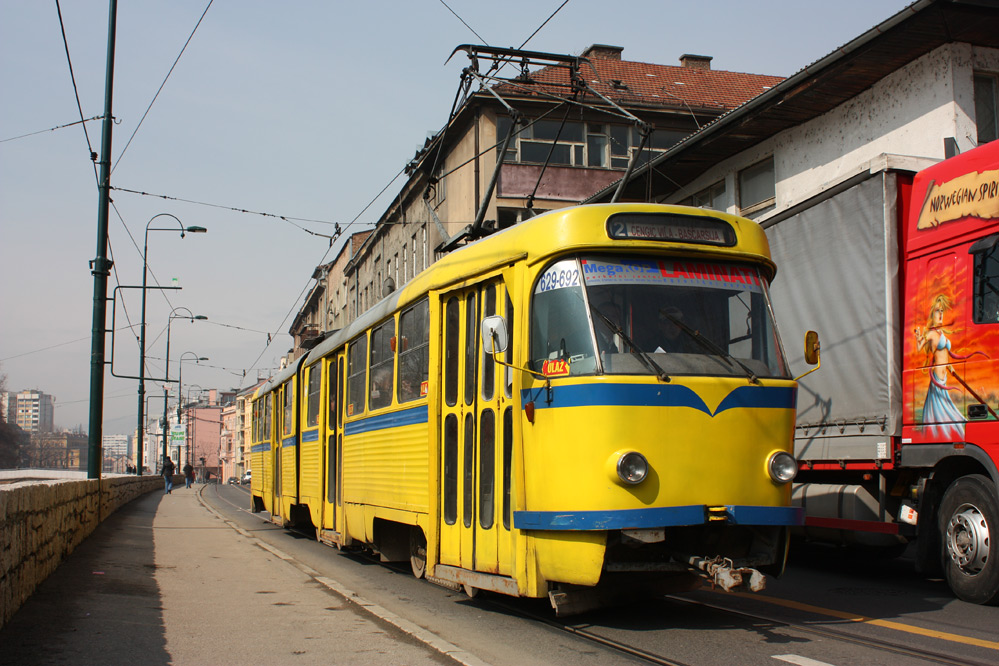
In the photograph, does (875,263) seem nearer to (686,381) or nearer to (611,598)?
(686,381)

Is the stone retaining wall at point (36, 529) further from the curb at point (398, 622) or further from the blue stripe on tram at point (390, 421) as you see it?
the blue stripe on tram at point (390, 421)

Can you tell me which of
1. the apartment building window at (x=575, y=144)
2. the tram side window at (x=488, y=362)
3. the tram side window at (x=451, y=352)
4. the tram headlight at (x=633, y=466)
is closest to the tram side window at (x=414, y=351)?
the tram side window at (x=451, y=352)

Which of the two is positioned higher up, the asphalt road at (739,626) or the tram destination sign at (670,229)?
the tram destination sign at (670,229)

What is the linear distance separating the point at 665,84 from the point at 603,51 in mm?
3965

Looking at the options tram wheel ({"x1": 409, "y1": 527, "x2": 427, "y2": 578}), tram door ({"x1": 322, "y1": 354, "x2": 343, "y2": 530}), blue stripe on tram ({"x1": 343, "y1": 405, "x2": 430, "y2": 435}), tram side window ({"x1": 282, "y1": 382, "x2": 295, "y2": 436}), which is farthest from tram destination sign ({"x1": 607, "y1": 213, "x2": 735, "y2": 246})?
tram side window ({"x1": 282, "y1": 382, "x2": 295, "y2": 436})

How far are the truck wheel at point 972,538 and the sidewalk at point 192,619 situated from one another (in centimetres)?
453

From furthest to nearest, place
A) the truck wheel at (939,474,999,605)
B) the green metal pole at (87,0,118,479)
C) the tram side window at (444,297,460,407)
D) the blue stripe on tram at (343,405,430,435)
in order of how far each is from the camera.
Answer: the green metal pole at (87,0,118,479) < the blue stripe on tram at (343,405,430,435) < the tram side window at (444,297,460,407) < the truck wheel at (939,474,999,605)

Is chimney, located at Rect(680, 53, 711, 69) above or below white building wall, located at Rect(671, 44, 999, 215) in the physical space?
above

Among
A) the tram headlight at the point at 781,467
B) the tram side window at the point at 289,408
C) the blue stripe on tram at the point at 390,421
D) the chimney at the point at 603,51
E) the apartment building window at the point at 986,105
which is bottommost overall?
the tram headlight at the point at 781,467

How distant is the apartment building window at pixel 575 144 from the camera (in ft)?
102

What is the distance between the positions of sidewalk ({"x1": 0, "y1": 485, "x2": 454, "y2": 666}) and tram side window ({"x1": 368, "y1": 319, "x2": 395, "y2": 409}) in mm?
1992

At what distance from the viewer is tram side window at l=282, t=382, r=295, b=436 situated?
53.1 ft

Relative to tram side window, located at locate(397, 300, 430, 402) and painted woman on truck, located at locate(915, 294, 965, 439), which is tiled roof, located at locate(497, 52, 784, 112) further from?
painted woman on truck, located at locate(915, 294, 965, 439)

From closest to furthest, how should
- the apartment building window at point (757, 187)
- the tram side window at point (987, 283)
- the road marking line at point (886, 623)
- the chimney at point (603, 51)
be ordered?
1. the road marking line at point (886, 623)
2. the tram side window at point (987, 283)
3. the apartment building window at point (757, 187)
4. the chimney at point (603, 51)
